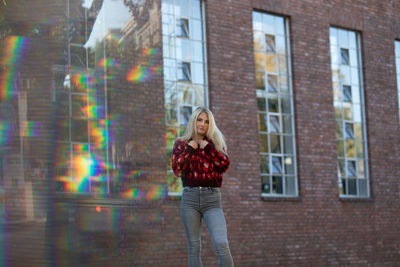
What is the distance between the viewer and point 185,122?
9.81m

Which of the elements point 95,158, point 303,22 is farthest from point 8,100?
point 303,22

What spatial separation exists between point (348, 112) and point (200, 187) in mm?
7952

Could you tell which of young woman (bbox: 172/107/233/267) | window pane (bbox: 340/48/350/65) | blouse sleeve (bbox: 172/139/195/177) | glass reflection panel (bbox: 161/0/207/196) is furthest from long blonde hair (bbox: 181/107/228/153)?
window pane (bbox: 340/48/350/65)

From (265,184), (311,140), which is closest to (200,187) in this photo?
(265,184)

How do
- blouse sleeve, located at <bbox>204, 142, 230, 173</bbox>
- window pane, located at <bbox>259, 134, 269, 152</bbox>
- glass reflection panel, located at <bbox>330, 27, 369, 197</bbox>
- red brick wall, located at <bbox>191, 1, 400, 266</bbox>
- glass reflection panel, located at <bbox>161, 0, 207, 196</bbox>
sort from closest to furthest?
blouse sleeve, located at <bbox>204, 142, 230, 173</bbox>
glass reflection panel, located at <bbox>161, 0, 207, 196</bbox>
red brick wall, located at <bbox>191, 1, 400, 266</bbox>
window pane, located at <bbox>259, 134, 269, 152</bbox>
glass reflection panel, located at <bbox>330, 27, 369, 197</bbox>

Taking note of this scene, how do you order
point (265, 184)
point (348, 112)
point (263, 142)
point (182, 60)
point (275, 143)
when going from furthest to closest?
point (348, 112), point (275, 143), point (263, 142), point (265, 184), point (182, 60)

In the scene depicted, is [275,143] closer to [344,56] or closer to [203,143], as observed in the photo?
[344,56]

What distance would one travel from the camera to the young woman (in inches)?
183

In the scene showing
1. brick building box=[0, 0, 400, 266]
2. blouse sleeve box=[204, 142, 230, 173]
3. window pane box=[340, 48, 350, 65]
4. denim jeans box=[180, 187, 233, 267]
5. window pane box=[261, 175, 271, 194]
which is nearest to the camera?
brick building box=[0, 0, 400, 266]

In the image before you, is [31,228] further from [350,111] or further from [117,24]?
[350,111]

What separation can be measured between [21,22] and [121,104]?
759 mm

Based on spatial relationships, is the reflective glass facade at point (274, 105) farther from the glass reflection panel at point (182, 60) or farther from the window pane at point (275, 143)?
the glass reflection panel at point (182, 60)

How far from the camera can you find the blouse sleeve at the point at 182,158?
15.4 feet

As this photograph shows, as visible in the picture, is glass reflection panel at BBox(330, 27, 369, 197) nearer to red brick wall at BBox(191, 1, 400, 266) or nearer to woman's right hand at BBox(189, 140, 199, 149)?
red brick wall at BBox(191, 1, 400, 266)
